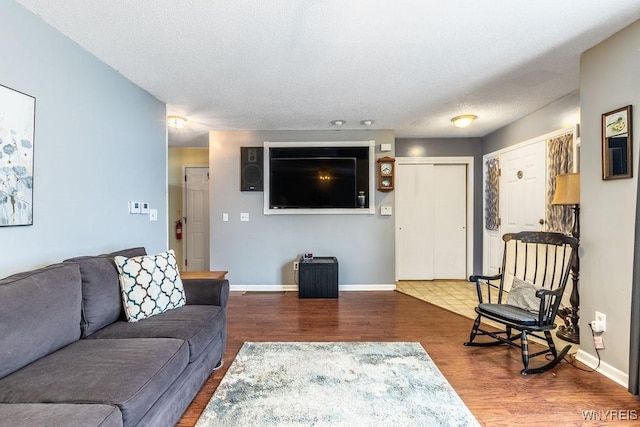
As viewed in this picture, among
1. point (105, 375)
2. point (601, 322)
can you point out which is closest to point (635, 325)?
point (601, 322)

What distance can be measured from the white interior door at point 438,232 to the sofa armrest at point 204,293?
3.34 metres

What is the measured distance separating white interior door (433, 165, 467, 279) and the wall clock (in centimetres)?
108

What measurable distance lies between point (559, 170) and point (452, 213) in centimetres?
180

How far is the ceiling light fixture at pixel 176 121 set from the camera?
3.71 m

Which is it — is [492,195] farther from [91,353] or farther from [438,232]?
[91,353]

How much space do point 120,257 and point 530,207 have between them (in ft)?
14.1

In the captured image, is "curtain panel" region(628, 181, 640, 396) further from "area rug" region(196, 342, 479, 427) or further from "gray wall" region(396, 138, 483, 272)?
"gray wall" region(396, 138, 483, 272)

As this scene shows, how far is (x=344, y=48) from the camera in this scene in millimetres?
2158

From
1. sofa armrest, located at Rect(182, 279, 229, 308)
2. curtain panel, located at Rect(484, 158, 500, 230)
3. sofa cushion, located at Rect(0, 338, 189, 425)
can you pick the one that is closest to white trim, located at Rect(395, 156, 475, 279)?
curtain panel, located at Rect(484, 158, 500, 230)

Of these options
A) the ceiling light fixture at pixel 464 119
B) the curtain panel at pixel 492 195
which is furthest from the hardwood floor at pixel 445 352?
the ceiling light fixture at pixel 464 119

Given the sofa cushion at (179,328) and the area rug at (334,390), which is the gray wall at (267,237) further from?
the sofa cushion at (179,328)

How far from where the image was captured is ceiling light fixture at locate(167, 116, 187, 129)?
3.71 meters

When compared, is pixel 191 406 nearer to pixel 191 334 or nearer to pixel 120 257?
pixel 191 334

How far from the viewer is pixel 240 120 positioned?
387cm
